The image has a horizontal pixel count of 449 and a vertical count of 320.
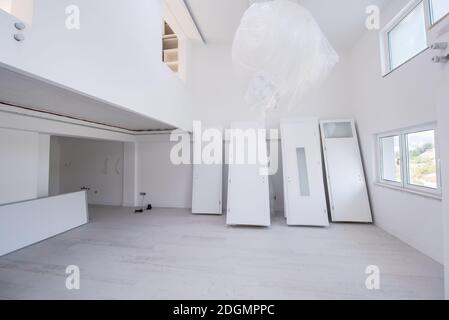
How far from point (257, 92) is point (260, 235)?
222 centimetres

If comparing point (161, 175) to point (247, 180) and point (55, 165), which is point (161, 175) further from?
point (55, 165)

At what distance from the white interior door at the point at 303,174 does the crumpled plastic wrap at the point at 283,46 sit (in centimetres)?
155

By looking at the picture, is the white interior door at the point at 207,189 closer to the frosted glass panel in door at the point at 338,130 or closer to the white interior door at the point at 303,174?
the white interior door at the point at 303,174

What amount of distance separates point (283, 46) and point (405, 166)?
2438mm

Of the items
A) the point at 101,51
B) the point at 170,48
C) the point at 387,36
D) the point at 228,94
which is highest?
the point at 170,48

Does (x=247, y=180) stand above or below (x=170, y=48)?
below

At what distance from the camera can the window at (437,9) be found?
2020mm

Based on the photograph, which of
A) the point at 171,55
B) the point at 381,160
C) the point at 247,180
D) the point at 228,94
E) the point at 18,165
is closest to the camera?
the point at 18,165

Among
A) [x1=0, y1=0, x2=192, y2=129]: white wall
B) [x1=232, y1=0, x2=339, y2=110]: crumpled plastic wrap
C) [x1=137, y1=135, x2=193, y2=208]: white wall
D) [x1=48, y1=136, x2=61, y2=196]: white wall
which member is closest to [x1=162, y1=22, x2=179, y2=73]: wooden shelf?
[x1=0, y1=0, x2=192, y2=129]: white wall

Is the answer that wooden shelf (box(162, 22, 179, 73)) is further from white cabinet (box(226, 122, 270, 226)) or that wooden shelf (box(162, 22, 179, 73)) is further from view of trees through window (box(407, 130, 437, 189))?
view of trees through window (box(407, 130, 437, 189))

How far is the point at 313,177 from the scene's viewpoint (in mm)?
3572

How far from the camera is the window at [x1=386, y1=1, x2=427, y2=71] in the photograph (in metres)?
2.34

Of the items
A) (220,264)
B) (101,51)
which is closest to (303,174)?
(220,264)

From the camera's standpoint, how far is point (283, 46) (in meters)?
1.91
